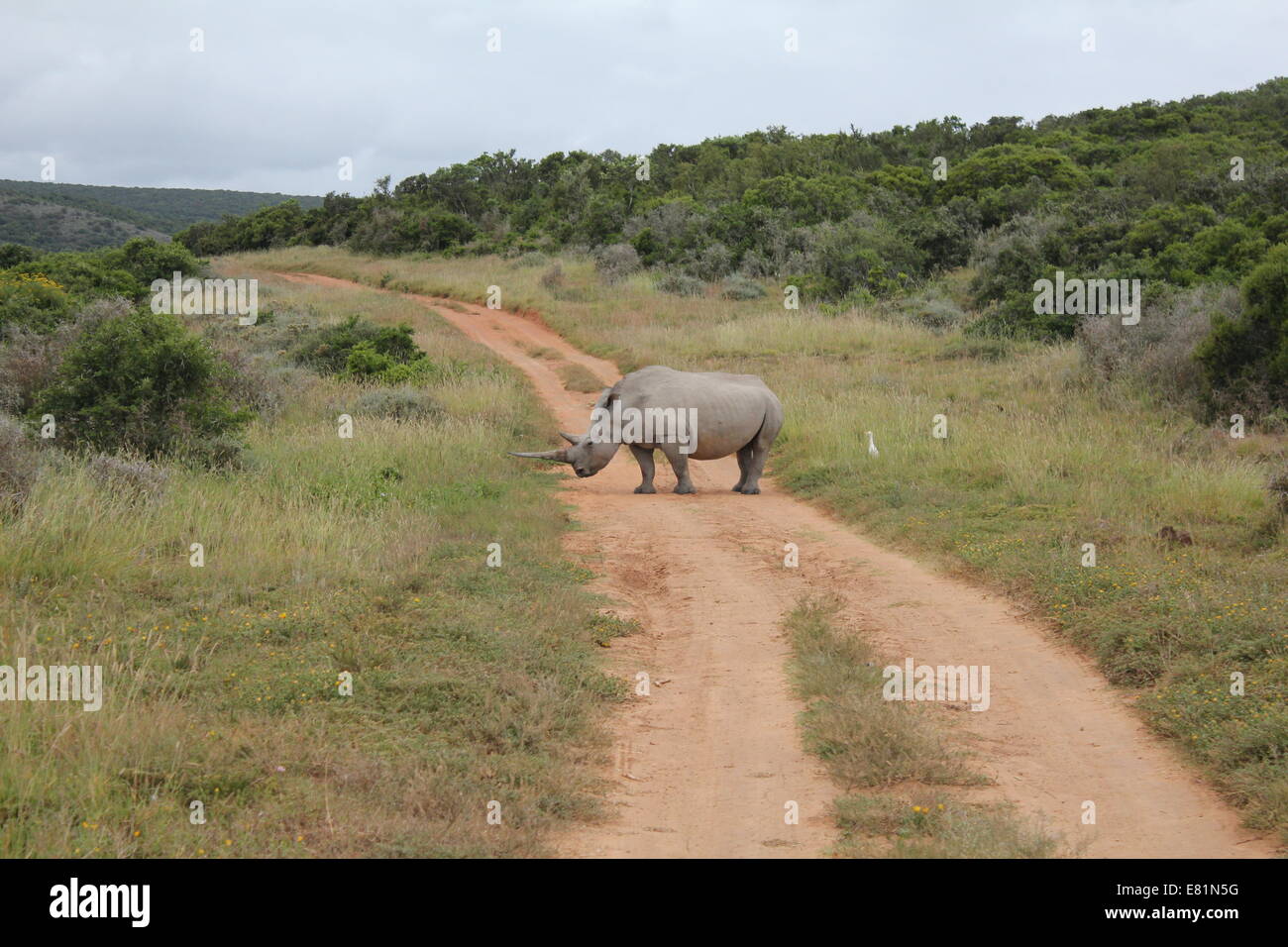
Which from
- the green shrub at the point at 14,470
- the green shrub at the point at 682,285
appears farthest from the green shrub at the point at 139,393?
the green shrub at the point at 682,285

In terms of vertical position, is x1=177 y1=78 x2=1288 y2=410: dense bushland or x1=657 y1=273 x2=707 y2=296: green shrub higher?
x1=177 y1=78 x2=1288 y2=410: dense bushland

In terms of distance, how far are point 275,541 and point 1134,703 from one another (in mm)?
6260

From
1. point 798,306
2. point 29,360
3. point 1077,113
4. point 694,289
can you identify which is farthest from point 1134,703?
point 1077,113

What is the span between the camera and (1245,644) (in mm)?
7145

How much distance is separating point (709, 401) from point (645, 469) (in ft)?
3.90

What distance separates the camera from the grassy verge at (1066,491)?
6938 millimetres

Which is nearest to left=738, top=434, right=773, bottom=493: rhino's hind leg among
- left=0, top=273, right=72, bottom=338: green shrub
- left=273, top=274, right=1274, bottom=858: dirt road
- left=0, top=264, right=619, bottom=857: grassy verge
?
left=273, top=274, right=1274, bottom=858: dirt road

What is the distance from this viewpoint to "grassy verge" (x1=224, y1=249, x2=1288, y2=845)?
6938mm

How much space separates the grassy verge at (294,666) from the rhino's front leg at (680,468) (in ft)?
9.09

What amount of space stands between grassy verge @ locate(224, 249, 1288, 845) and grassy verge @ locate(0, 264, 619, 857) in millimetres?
3523

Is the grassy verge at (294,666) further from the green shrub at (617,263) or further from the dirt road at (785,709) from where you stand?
the green shrub at (617,263)

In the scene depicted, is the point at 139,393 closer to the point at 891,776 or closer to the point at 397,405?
the point at 397,405

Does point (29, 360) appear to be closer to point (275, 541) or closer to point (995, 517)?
point (275, 541)

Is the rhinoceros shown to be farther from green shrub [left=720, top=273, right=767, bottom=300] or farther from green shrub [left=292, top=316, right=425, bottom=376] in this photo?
green shrub [left=720, top=273, right=767, bottom=300]
